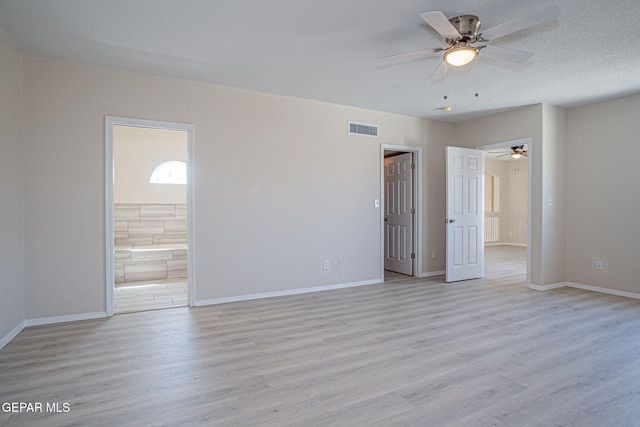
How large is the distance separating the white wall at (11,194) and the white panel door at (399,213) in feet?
16.5

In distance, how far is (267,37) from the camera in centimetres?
281

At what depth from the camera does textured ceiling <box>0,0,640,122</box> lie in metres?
2.39

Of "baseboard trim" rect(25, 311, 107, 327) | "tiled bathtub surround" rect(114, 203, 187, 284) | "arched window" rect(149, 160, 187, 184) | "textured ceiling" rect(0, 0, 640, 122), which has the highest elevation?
"textured ceiling" rect(0, 0, 640, 122)

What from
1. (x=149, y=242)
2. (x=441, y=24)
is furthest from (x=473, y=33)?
(x=149, y=242)

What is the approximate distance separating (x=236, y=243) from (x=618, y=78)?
4.78 meters

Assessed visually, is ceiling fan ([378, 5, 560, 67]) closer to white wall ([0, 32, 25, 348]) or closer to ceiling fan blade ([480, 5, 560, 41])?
ceiling fan blade ([480, 5, 560, 41])

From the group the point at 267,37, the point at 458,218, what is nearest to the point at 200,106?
the point at 267,37

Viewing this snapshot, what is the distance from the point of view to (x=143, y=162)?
6.49m

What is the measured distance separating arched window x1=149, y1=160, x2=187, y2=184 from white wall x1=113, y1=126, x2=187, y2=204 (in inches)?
3.3

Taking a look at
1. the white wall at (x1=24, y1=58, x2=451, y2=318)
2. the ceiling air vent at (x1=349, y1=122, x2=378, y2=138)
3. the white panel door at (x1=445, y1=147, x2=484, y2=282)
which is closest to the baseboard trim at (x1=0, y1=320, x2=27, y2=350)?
the white wall at (x1=24, y1=58, x2=451, y2=318)

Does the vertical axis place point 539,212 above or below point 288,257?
above

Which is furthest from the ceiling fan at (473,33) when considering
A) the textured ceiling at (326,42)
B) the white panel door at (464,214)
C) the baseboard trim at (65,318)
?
the baseboard trim at (65,318)

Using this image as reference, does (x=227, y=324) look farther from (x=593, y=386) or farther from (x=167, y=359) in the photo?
(x=593, y=386)

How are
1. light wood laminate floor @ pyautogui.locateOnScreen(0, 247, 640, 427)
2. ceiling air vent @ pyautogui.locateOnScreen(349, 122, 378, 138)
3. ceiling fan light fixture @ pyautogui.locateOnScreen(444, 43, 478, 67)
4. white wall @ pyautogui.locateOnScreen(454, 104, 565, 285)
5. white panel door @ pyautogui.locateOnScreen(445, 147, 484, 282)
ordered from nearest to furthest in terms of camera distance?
light wood laminate floor @ pyautogui.locateOnScreen(0, 247, 640, 427)
ceiling fan light fixture @ pyautogui.locateOnScreen(444, 43, 478, 67)
white wall @ pyautogui.locateOnScreen(454, 104, 565, 285)
ceiling air vent @ pyautogui.locateOnScreen(349, 122, 378, 138)
white panel door @ pyautogui.locateOnScreen(445, 147, 484, 282)
